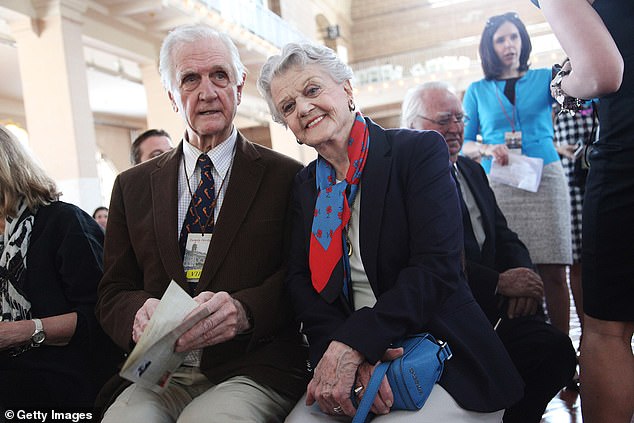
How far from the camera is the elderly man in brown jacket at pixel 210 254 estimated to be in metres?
1.93

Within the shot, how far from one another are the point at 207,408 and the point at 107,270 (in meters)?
0.77

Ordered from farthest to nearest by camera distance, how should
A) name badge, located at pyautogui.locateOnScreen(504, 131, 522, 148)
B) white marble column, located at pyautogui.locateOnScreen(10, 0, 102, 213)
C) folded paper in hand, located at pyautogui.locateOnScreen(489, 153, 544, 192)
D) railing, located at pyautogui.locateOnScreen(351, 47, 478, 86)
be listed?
1. railing, located at pyautogui.locateOnScreen(351, 47, 478, 86)
2. white marble column, located at pyautogui.locateOnScreen(10, 0, 102, 213)
3. name badge, located at pyautogui.locateOnScreen(504, 131, 522, 148)
4. folded paper in hand, located at pyautogui.locateOnScreen(489, 153, 544, 192)

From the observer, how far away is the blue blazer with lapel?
2377mm

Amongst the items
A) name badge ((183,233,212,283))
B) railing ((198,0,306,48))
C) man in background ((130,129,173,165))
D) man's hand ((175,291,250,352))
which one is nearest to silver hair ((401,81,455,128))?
name badge ((183,233,212,283))

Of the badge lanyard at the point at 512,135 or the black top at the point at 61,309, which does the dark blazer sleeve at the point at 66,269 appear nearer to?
the black top at the point at 61,309

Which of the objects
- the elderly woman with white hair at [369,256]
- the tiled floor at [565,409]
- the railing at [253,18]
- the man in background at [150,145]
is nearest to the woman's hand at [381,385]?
the elderly woman with white hair at [369,256]

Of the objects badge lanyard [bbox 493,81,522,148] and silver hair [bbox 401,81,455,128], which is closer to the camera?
silver hair [bbox 401,81,455,128]

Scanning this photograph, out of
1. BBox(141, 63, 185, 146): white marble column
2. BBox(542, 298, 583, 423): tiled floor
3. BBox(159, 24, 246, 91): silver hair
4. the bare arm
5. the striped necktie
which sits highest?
BBox(141, 63, 185, 146): white marble column

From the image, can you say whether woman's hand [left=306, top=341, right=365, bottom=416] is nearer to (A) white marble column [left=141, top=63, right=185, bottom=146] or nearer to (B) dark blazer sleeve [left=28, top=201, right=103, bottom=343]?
(B) dark blazer sleeve [left=28, top=201, right=103, bottom=343]

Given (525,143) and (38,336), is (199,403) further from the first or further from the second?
(525,143)

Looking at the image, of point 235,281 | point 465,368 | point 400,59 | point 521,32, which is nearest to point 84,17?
point 521,32

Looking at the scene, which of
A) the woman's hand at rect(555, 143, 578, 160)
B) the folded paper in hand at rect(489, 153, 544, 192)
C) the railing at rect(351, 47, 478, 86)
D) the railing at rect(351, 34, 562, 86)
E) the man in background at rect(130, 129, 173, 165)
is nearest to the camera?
the folded paper in hand at rect(489, 153, 544, 192)

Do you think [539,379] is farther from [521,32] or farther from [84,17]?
[84,17]

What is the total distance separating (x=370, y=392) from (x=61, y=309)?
1.43 m
